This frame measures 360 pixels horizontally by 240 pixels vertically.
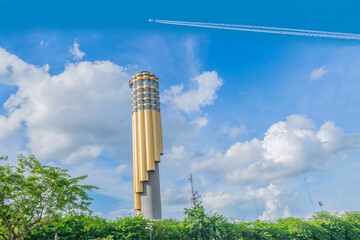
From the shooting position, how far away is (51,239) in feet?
113

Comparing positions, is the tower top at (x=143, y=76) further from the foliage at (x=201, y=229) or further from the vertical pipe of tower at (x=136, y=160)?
the foliage at (x=201, y=229)

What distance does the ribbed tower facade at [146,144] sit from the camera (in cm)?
6538

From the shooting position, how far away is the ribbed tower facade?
65375mm

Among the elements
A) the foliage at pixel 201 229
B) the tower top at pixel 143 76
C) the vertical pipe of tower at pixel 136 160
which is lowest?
the foliage at pixel 201 229

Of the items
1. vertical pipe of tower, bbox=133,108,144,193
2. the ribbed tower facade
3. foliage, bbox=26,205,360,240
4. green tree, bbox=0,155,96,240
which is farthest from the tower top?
green tree, bbox=0,155,96,240

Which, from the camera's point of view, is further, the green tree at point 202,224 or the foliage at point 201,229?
the green tree at point 202,224

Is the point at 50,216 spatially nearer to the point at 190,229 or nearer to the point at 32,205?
the point at 32,205

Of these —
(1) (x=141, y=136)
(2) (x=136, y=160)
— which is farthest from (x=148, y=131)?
(2) (x=136, y=160)

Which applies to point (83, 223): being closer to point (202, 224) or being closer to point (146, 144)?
point (202, 224)

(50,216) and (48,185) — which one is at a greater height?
(48,185)

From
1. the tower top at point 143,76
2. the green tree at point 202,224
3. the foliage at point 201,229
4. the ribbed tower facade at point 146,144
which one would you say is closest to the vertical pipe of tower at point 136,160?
the ribbed tower facade at point 146,144

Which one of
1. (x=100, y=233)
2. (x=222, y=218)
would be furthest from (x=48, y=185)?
(x=222, y=218)

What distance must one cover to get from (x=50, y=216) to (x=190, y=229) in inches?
850

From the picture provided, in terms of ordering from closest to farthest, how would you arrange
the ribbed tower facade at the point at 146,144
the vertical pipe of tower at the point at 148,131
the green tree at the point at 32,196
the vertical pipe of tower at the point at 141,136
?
1. the green tree at the point at 32,196
2. the ribbed tower facade at the point at 146,144
3. the vertical pipe of tower at the point at 141,136
4. the vertical pipe of tower at the point at 148,131
